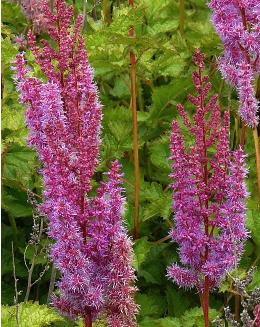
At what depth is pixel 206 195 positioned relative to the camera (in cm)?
243

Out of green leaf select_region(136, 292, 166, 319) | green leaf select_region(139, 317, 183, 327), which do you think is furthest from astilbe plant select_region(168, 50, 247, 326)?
green leaf select_region(136, 292, 166, 319)

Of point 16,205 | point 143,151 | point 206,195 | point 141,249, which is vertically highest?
point 143,151

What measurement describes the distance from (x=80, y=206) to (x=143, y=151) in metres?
1.72

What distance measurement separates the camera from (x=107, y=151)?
3500mm

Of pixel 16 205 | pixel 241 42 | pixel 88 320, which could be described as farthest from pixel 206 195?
pixel 16 205

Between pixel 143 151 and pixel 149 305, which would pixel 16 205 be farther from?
pixel 149 305

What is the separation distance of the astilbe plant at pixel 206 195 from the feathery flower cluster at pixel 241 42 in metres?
0.30

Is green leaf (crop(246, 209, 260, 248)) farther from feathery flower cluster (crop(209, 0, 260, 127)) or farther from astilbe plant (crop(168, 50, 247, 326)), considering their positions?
astilbe plant (crop(168, 50, 247, 326))

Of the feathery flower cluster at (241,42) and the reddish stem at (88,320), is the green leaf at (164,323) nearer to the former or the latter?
the reddish stem at (88,320)

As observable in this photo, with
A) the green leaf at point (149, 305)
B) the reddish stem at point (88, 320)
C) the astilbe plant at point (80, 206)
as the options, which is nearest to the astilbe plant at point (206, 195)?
the astilbe plant at point (80, 206)

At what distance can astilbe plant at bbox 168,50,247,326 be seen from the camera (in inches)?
94.6

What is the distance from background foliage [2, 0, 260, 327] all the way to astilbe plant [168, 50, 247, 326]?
1.69 feet

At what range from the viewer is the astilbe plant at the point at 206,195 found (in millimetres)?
2402

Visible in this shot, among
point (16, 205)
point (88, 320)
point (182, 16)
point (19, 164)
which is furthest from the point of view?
point (182, 16)
